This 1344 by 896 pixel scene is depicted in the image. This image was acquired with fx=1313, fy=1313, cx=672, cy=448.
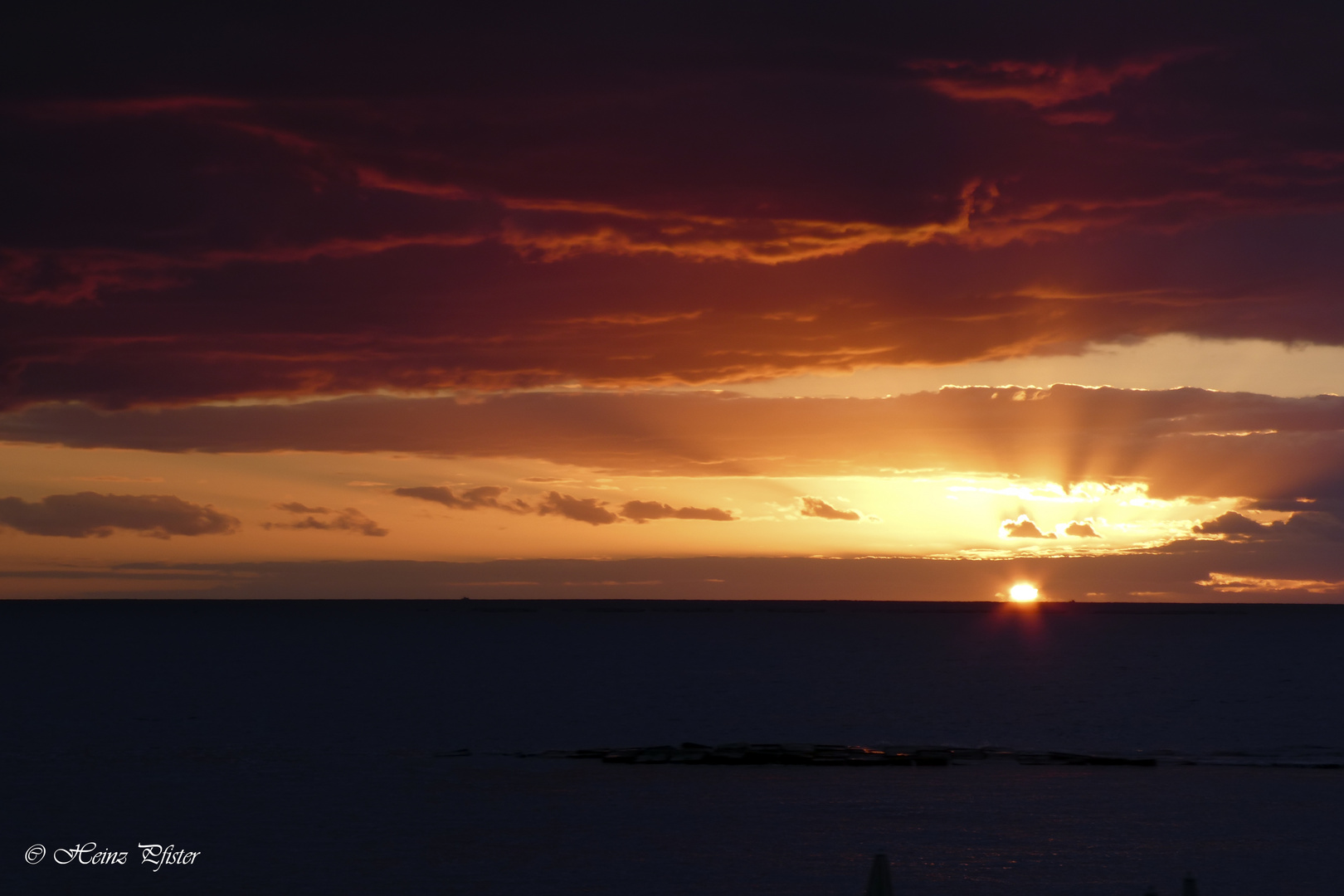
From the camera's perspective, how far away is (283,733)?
216 ft

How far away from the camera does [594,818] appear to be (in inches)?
1491

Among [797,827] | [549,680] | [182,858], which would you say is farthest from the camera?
[549,680]

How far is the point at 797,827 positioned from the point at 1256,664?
130162mm

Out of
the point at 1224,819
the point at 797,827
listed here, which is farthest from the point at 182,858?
the point at 1224,819

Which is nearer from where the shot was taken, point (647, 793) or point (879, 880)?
point (879, 880)

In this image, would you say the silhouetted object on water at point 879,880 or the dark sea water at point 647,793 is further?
the dark sea water at point 647,793

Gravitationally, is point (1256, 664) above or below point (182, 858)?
above

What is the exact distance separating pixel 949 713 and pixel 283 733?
38584 millimetres

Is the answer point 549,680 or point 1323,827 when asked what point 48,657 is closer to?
point 549,680

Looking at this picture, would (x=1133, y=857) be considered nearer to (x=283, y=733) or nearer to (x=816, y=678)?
(x=283, y=733)

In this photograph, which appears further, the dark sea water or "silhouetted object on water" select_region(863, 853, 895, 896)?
the dark sea water

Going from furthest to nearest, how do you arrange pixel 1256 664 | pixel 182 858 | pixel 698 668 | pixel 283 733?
pixel 1256 664, pixel 698 668, pixel 283 733, pixel 182 858

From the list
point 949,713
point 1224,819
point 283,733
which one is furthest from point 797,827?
point 949,713

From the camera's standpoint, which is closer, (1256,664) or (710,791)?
(710,791)
